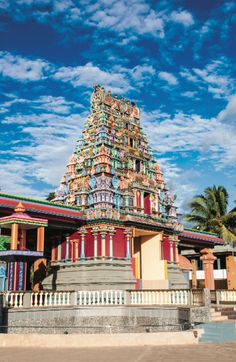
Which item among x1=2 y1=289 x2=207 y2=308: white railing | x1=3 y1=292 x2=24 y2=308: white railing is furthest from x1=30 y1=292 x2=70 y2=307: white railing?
x1=3 y1=292 x2=24 y2=308: white railing

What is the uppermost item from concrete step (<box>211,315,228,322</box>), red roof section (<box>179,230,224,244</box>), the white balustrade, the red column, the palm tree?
the palm tree

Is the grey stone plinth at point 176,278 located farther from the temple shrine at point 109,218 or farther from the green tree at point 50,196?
the green tree at point 50,196

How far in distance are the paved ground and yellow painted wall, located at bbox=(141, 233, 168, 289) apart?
1796 cm

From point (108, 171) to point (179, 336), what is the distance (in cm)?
1917

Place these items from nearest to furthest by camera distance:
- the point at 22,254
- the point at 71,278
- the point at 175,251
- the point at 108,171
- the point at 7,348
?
1. the point at 7,348
2. the point at 22,254
3. the point at 71,278
4. the point at 108,171
5. the point at 175,251

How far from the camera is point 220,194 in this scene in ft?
145

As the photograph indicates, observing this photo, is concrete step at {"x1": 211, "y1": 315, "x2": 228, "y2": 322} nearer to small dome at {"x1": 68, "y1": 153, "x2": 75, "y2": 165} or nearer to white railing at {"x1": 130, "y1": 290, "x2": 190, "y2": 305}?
white railing at {"x1": 130, "y1": 290, "x2": 190, "y2": 305}

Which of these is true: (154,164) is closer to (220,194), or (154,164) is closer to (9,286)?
(220,194)

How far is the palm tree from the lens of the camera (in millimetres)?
43188

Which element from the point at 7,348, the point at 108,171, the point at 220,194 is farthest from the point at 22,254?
the point at 220,194

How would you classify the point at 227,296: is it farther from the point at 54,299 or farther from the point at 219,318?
the point at 54,299

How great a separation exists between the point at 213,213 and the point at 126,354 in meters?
35.5

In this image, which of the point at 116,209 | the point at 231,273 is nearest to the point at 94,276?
the point at 116,209

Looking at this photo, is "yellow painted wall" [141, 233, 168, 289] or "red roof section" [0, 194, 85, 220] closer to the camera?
"red roof section" [0, 194, 85, 220]
